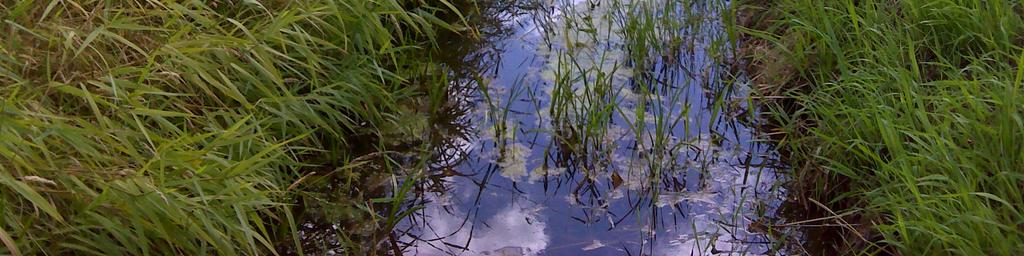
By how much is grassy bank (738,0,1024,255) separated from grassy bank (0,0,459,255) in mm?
1247

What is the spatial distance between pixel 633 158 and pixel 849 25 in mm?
851

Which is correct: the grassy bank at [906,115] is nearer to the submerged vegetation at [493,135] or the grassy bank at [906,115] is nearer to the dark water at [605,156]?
the submerged vegetation at [493,135]

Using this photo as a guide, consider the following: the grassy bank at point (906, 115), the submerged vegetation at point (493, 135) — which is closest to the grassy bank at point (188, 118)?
the submerged vegetation at point (493, 135)

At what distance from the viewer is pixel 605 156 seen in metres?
3.48

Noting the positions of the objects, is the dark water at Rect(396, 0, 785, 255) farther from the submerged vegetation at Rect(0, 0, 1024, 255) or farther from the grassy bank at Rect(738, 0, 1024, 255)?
the grassy bank at Rect(738, 0, 1024, 255)

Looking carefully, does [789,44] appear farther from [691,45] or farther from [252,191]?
[252,191]

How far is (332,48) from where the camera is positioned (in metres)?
3.52

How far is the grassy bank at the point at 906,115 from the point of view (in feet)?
8.42

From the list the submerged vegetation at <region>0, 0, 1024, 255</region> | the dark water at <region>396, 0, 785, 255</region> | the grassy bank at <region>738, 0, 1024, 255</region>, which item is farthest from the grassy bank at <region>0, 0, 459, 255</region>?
the grassy bank at <region>738, 0, 1024, 255</region>

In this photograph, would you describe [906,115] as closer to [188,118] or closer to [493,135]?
Answer: [493,135]

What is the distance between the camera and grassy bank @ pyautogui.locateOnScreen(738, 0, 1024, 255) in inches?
101

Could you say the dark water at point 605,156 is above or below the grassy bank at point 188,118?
below

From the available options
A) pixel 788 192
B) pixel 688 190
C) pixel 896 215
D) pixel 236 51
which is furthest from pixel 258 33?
pixel 896 215

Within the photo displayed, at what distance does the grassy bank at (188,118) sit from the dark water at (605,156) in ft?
Result: 0.78
